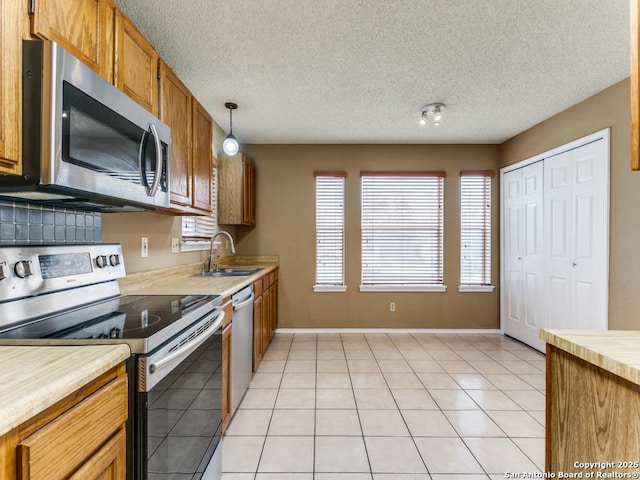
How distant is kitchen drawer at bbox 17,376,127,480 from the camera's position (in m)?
0.64

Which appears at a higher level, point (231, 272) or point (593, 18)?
point (593, 18)

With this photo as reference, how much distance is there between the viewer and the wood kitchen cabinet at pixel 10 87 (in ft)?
3.00

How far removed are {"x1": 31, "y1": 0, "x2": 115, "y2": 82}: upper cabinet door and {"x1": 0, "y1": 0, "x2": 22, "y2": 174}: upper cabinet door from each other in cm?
7

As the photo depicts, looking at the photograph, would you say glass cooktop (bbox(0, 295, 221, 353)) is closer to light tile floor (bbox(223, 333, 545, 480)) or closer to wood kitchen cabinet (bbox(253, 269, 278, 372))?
light tile floor (bbox(223, 333, 545, 480))

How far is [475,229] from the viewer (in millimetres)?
4246

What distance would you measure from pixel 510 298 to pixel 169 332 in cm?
410

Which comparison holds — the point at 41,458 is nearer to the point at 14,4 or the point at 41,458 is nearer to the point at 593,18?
the point at 14,4

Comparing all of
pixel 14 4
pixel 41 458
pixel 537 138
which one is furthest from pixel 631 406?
pixel 537 138

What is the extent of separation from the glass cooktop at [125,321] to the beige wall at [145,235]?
0.43 meters

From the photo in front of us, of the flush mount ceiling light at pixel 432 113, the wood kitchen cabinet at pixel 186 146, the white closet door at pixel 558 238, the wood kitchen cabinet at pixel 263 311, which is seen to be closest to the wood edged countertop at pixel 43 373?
the wood kitchen cabinet at pixel 186 146

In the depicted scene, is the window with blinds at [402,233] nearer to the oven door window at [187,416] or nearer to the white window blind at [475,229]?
the white window blind at [475,229]

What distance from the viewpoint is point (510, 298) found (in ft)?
13.3

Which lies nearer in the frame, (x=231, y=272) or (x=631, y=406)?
(x=631, y=406)

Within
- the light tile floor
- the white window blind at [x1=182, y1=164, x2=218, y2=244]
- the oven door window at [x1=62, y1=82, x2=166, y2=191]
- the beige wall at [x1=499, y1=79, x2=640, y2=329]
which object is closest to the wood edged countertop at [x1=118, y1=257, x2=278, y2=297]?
the white window blind at [x1=182, y1=164, x2=218, y2=244]
